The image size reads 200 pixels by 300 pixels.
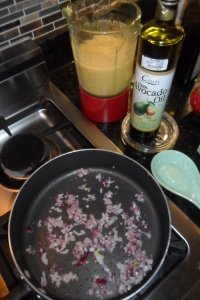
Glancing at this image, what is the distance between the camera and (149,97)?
1.66 ft

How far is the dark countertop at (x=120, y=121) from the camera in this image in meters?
0.60

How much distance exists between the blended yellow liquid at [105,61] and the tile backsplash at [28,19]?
6.5 inches

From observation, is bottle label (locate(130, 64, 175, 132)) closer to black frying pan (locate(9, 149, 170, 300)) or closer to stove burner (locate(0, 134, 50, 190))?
black frying pan (locate(9, 149, 170, 300))

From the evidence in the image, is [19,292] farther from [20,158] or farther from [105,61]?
[105,61]

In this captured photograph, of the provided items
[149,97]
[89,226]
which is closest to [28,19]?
[149,97]

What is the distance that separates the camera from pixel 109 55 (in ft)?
1.69

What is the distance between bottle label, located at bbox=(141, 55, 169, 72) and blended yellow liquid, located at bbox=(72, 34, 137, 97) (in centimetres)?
8

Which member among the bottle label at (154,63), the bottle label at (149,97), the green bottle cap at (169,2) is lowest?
the bottle label at (149,97)

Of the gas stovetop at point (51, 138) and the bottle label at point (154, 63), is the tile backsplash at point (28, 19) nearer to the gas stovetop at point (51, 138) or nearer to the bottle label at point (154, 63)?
the gas stovetop at point (51, 138)

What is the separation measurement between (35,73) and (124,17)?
0.78 ft

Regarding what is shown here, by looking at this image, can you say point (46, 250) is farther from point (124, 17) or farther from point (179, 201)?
point (124, 17)

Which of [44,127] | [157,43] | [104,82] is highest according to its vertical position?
[157,43]

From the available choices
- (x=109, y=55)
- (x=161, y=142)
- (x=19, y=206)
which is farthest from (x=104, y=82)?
(x=19, y=206)

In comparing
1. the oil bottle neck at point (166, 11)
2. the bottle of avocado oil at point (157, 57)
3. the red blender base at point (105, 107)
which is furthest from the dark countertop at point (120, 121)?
the oil bottle neck at point (166, 11)
